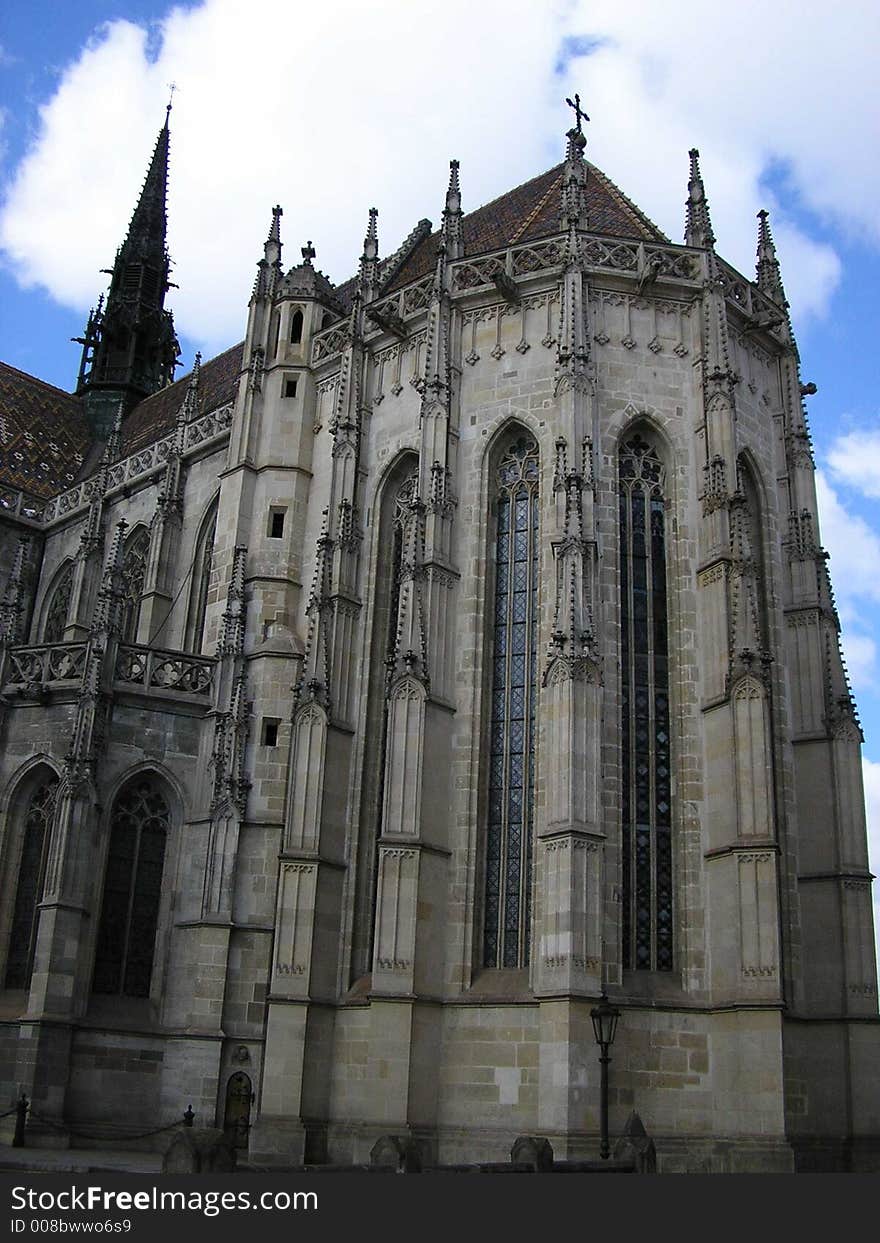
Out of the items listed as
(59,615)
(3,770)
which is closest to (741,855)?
(3,770)

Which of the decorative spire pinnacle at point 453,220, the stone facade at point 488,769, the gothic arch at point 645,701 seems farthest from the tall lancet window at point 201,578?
the gothic arch at point 645,701

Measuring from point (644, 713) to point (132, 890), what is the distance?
31.2ft

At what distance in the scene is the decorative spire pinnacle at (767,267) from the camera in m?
26.2

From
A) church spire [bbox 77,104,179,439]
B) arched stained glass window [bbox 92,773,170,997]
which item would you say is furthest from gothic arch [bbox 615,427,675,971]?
church spire [bbox 77,104,179,439]

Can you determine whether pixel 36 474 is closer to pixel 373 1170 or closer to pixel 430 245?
pixel 430 245

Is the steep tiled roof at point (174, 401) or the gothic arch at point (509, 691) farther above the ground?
the steep tiled roof at point (174, 401)

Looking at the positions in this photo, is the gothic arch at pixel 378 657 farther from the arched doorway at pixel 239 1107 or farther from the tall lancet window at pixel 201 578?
the tall lancet window at pixel 201 578

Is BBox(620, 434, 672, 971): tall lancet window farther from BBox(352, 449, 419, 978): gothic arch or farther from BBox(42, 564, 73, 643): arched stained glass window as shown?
BBox(42, 564, 73, 643): arched stained glass window

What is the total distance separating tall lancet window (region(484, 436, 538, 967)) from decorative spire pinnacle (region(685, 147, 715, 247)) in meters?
5.15

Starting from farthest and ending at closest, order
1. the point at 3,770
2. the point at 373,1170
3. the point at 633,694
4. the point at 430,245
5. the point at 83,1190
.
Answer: the point at 430,245 < the point at 3,770 < the point at 633,694 < the point at 373,1170 < the point at 83,1190

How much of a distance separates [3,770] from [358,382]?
990 centimetres

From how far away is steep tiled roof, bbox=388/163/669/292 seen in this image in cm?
2561

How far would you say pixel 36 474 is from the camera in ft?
132

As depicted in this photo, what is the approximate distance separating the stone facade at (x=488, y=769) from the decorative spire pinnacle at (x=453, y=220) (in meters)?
0.14
